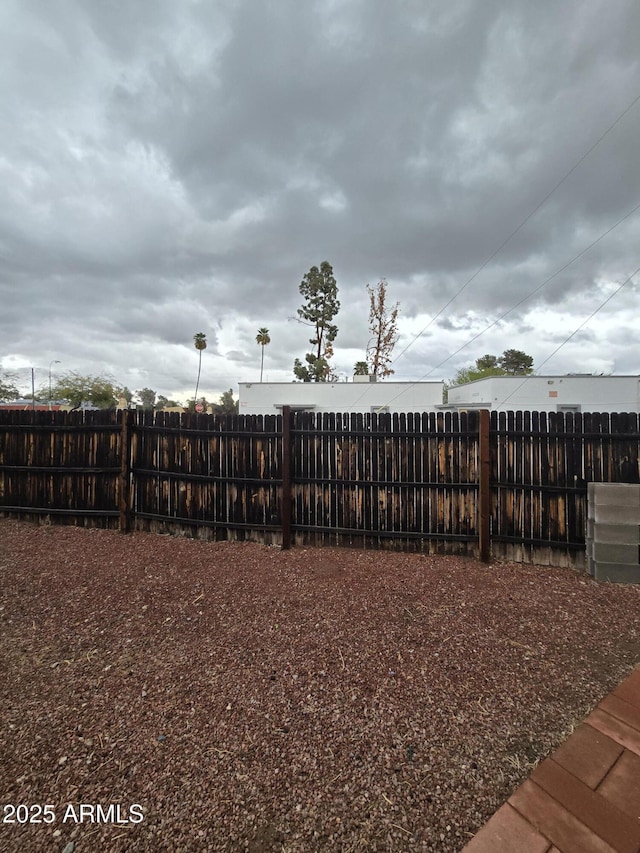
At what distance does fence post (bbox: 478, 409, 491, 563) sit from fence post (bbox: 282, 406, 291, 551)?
2377 mm

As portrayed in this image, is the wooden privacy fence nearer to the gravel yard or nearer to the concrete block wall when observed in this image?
the concrete block wall

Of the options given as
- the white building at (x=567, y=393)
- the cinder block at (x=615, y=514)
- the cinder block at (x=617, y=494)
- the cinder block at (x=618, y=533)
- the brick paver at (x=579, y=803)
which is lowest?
the brick paver at (x=579, y=803)

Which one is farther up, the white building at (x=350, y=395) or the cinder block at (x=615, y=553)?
the white building at (x=350, y=395)

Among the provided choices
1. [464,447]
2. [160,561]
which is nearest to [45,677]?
[160,561]

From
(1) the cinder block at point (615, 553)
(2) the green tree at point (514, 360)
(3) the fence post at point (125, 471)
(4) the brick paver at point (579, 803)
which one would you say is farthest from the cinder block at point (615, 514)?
(2) the green tree at point (514, 360)

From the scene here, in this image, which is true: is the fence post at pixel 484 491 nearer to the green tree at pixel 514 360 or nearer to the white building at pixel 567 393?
the white building at pixel 567 393

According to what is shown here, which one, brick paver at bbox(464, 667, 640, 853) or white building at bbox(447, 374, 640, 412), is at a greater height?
white building at bbox(447, 374, 640, 412)

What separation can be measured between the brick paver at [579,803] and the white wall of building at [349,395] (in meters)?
15.5

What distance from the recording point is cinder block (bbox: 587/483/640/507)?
3.65 m

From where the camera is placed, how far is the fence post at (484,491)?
415cm

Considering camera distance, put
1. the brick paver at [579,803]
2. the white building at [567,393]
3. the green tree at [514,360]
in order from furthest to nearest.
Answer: the green tree at [514,360] → the white building at [567,393] → the brick paver at [579,803]

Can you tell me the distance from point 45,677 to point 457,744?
255 centimetres

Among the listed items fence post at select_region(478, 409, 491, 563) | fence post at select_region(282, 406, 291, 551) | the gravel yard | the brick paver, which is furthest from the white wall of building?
the brick paver

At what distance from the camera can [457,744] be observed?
1.76 m
